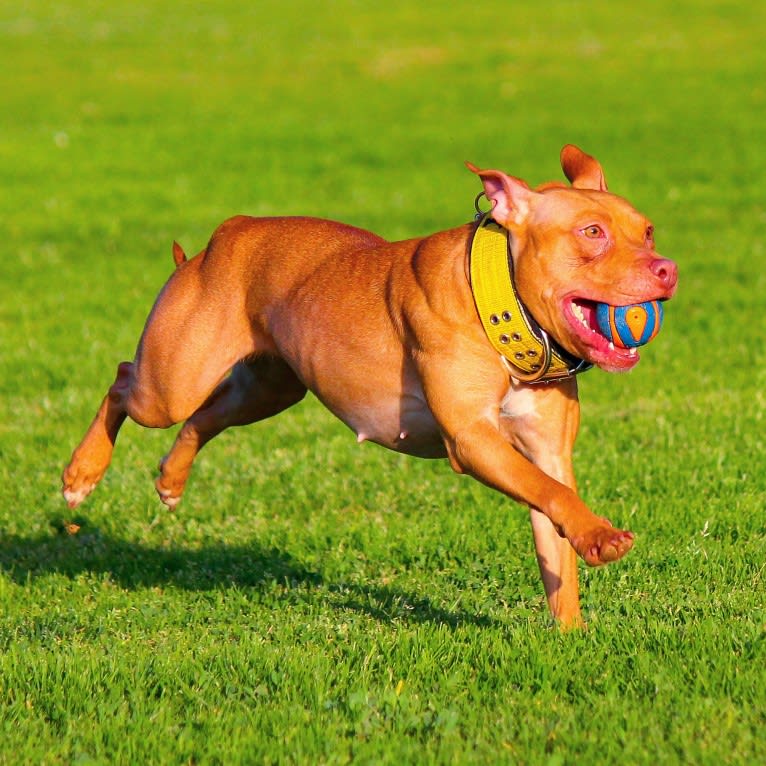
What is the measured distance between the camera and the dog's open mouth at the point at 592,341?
5.18 metres

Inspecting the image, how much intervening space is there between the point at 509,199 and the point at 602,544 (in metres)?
1.36

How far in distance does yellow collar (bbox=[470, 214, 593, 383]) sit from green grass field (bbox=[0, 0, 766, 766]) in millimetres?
1011

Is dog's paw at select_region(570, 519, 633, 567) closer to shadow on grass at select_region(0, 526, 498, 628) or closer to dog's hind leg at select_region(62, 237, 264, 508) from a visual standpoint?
shadow on grass at select_region(0, 526, 498, 628)

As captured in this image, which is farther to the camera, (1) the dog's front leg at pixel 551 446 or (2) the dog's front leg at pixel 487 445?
(1) the dog's front leg at pixel 551 446

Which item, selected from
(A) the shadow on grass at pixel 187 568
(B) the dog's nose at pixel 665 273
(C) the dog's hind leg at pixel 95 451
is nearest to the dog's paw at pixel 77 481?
(C) the dog's hind leg at pixel 95 451

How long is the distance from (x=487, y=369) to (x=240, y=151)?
17808 mm

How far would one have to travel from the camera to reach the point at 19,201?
63.4ft

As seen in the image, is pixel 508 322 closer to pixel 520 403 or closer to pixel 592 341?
pixel 592 341

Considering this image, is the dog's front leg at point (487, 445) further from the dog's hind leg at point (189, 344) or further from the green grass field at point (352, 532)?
the dog's hind leg at point (189, 344)

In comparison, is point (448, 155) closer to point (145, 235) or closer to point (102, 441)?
point (145, 235)

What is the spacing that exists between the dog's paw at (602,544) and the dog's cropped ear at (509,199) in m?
1.20

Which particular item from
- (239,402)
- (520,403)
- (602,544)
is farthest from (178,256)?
(602,544)

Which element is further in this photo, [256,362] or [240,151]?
[240,151]

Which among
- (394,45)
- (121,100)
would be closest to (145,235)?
(121,100)
